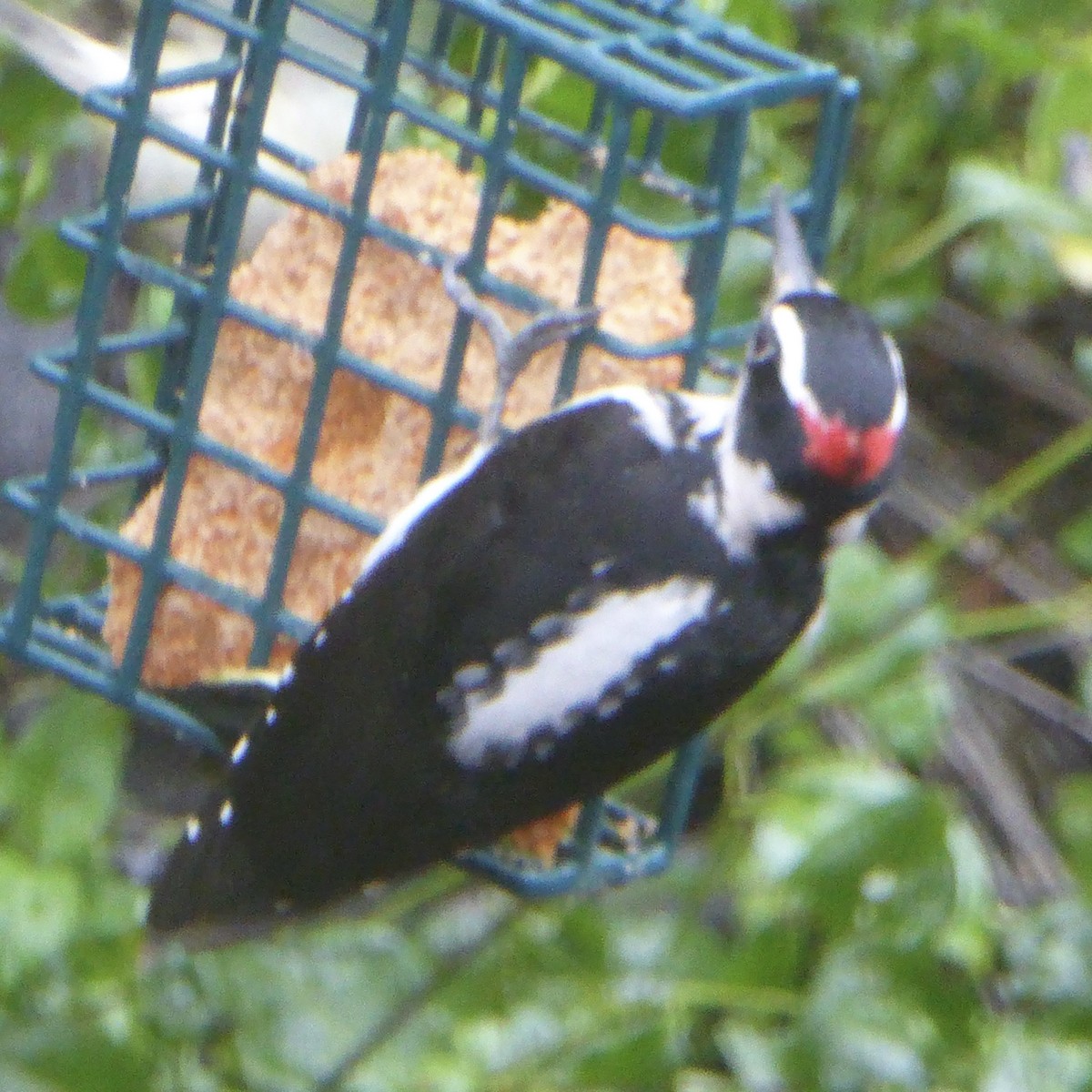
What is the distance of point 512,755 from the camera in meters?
1.72

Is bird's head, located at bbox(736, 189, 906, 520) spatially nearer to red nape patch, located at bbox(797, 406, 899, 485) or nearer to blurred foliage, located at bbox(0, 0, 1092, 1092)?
red nape patch, located at bbox(797, 406, 899, 485)

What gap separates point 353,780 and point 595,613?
247mm

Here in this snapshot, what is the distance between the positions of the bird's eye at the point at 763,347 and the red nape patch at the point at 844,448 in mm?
63

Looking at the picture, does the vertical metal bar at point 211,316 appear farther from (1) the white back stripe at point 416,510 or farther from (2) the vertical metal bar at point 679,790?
(2) the vertical metal bar at point 679,790

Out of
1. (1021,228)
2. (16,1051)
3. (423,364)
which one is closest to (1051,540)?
(1021,228)

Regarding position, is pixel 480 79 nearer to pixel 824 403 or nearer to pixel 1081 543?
pixel 824 403

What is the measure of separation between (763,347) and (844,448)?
0.13m

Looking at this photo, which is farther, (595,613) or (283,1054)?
(283,1054)

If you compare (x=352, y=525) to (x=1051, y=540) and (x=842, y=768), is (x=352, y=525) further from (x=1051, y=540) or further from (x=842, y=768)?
(x=1051, y=540)

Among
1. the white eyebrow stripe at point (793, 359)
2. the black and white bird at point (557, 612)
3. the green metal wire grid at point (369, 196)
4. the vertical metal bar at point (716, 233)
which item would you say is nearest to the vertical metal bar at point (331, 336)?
the green metal wire grid at point (369, 196)

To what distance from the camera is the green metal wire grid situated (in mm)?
1743

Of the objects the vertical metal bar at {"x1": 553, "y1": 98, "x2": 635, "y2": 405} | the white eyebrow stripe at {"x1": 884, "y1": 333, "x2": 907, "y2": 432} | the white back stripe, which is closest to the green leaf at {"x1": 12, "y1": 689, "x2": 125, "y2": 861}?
the white back stripe

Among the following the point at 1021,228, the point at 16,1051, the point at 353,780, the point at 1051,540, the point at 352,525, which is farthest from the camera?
the point at 1051,540

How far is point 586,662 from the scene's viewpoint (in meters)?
1.70
